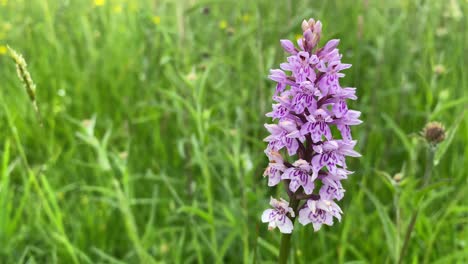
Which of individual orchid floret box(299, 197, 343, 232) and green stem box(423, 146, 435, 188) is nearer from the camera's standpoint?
individual orchid floret box(299, 197, 343, 232)

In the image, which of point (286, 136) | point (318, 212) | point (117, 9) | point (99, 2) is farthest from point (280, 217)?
point (117, 9)

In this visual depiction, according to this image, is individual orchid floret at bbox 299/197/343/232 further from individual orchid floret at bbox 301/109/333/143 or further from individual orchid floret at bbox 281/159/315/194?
individual orchid floret at bbox 301/109/333/143

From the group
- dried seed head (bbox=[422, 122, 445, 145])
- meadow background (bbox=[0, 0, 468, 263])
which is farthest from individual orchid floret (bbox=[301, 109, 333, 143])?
dried seed head (bbox=[422, 122, 445, 145])

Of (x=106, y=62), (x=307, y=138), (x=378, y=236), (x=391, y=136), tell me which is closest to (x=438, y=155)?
(x=307, y=138)

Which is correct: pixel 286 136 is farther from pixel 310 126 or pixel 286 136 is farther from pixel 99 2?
pixel 99 2

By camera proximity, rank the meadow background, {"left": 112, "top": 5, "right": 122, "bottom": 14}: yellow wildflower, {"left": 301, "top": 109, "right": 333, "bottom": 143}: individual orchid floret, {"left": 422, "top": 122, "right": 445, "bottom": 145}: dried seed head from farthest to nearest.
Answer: {"left": 112, "top": 5, "right": 122, "bottom": 14}: yellow wildflower, the meadow background, {"left": 422, "top": 122, "right": 445, "bottom": 145}: dried seed head, {"left": 301, "top": 109, "right": 333, "bottom": 143}: individual orchid floret

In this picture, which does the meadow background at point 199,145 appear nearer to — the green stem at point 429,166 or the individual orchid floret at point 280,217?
the green stem at point 429,166

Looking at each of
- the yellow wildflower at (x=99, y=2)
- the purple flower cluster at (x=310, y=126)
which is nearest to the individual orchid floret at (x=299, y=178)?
the purple flower cluster at (x=310, y=126)
